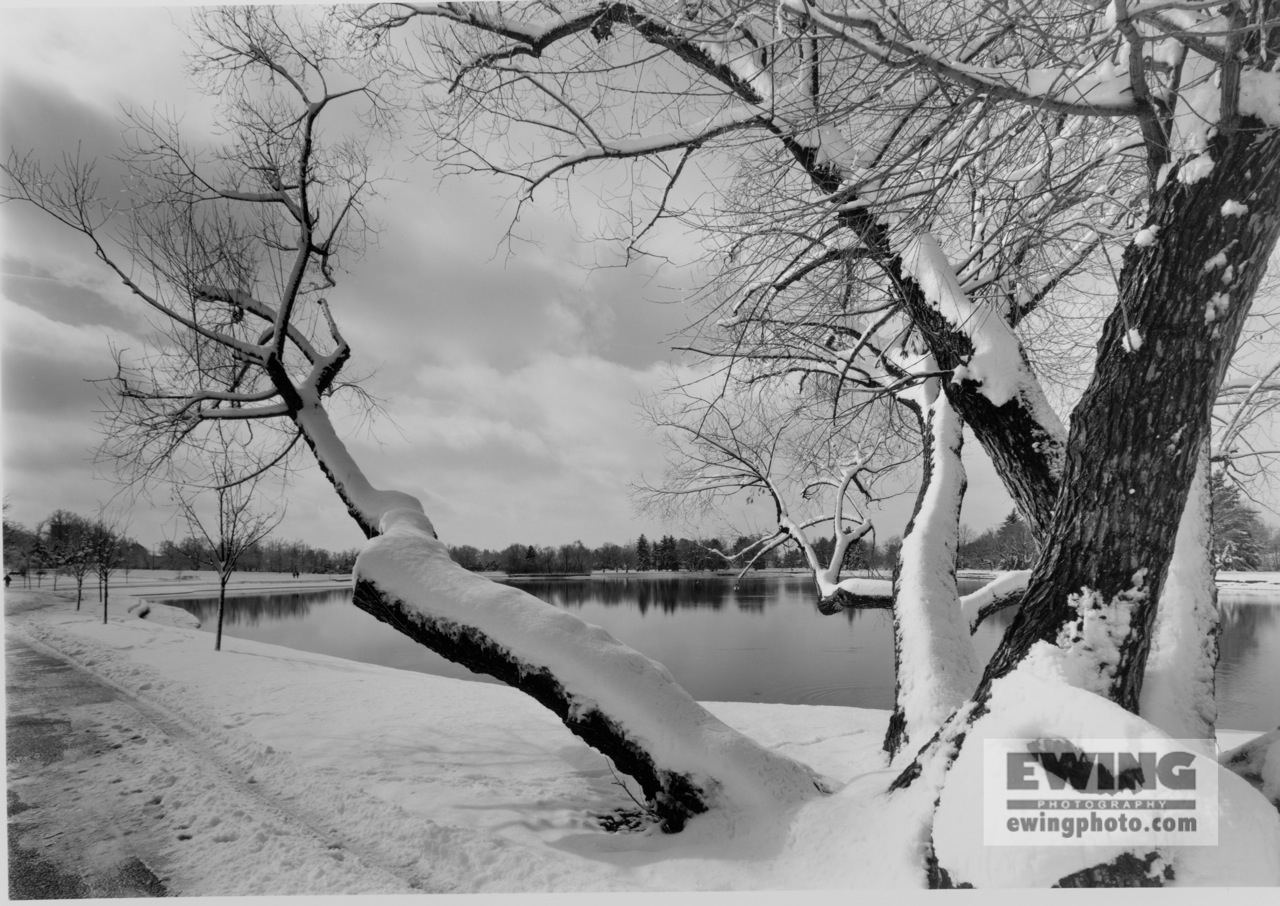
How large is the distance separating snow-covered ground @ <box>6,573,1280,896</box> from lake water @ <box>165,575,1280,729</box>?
0.83 meters

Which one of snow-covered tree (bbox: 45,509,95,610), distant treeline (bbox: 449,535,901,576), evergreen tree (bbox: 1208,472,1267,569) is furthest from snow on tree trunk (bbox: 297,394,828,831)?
evergreen tree (bbox: 1208,472,1267,569)

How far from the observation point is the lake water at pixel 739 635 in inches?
153

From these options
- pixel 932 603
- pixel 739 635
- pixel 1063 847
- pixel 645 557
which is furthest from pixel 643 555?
pixel 739 635

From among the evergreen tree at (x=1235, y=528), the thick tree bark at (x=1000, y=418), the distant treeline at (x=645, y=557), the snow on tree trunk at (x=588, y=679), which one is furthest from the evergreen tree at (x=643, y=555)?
the evergreen tree at (x=1235, y=528)

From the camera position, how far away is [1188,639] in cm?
188

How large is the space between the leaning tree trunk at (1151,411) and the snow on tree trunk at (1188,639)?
17cm

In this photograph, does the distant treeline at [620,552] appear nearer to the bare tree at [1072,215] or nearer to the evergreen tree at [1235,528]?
the evergreen tree at [1235,528]

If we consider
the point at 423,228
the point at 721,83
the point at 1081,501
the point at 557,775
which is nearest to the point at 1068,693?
the point at 1081,501

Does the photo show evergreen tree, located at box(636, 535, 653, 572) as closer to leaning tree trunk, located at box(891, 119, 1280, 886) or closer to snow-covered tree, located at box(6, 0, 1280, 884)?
snow-covered tree, located at box(6, 0, 1280, 884)

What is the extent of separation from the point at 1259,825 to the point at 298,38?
15.2ft

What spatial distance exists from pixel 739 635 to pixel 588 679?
5.63m

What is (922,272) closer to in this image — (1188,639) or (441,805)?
(1188,639)

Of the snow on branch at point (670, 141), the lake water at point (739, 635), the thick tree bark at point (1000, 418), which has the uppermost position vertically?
the snow on branch at point (670, 141)

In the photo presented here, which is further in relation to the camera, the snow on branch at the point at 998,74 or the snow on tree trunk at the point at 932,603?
the snow on tree trunk at the point at 932,603
